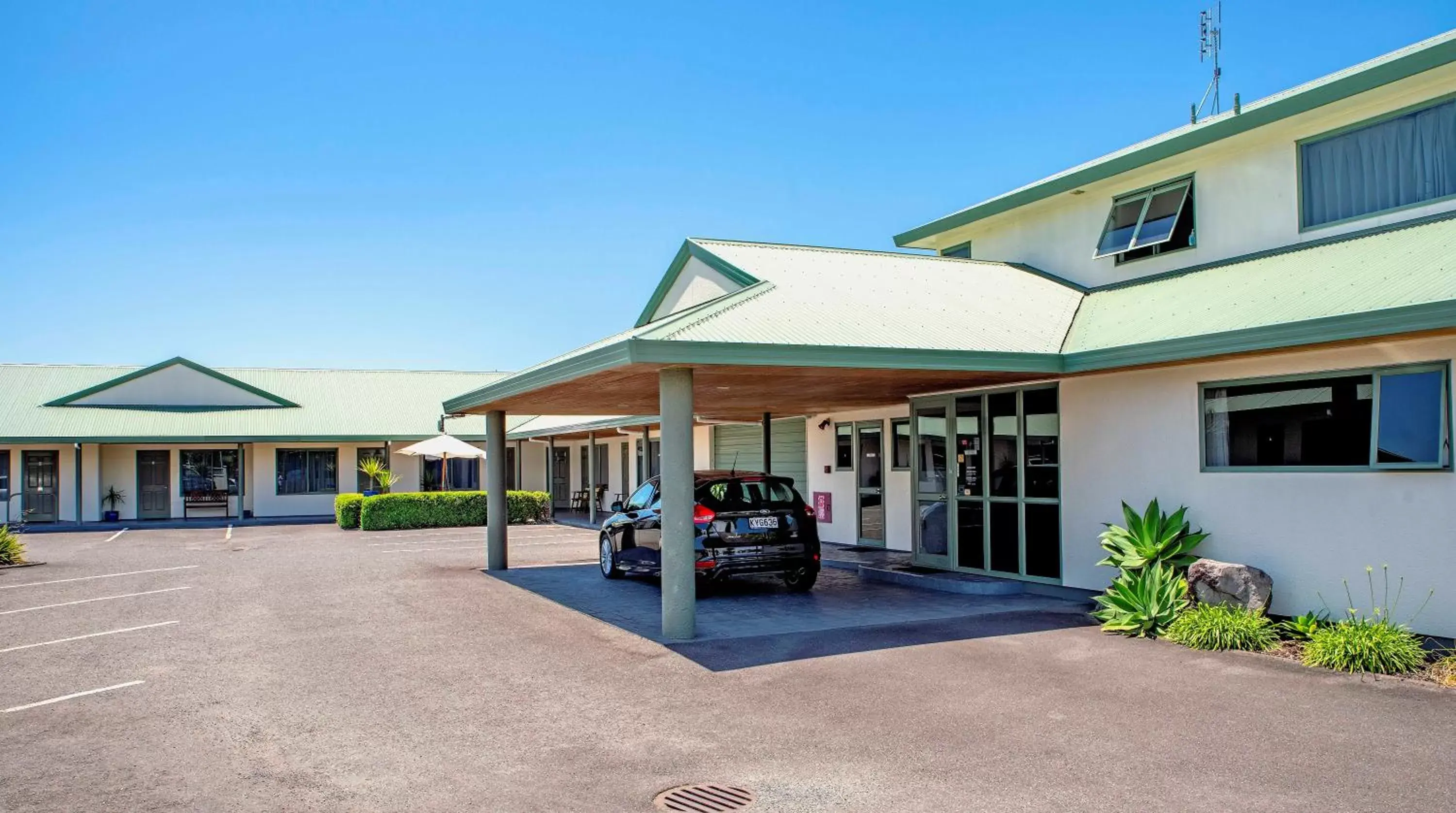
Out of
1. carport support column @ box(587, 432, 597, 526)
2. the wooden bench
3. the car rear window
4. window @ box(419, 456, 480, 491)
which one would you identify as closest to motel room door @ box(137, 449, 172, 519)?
the wooden bench

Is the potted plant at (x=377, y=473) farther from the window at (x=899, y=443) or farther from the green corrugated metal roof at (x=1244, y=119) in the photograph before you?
the green corrugated metal roof at (x=1244, y=119)

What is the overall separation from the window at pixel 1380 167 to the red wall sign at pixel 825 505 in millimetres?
9761

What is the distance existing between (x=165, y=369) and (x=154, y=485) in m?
3.75

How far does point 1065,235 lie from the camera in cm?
1408

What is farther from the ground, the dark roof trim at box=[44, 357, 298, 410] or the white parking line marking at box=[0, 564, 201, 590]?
the dark roof trim at box=[44, 357, 298, 410]

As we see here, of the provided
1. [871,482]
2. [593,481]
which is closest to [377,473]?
[593,481]

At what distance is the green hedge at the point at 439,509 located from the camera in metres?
26.2

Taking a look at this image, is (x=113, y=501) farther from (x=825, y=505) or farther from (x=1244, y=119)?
(x=1244, y=119)

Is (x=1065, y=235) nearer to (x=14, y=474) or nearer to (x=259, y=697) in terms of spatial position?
(x=259, y=697)

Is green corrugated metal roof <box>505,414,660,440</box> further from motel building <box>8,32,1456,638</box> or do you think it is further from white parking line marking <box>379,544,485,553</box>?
white parking line marking <box>379,544,485,553</box>

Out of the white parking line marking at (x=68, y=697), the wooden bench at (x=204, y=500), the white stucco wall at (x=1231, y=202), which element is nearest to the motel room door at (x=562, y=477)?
the wooden bench at (x=204, y=500)

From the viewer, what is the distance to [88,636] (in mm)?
10242

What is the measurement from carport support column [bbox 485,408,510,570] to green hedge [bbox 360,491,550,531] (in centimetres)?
963

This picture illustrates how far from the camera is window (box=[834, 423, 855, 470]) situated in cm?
1805
